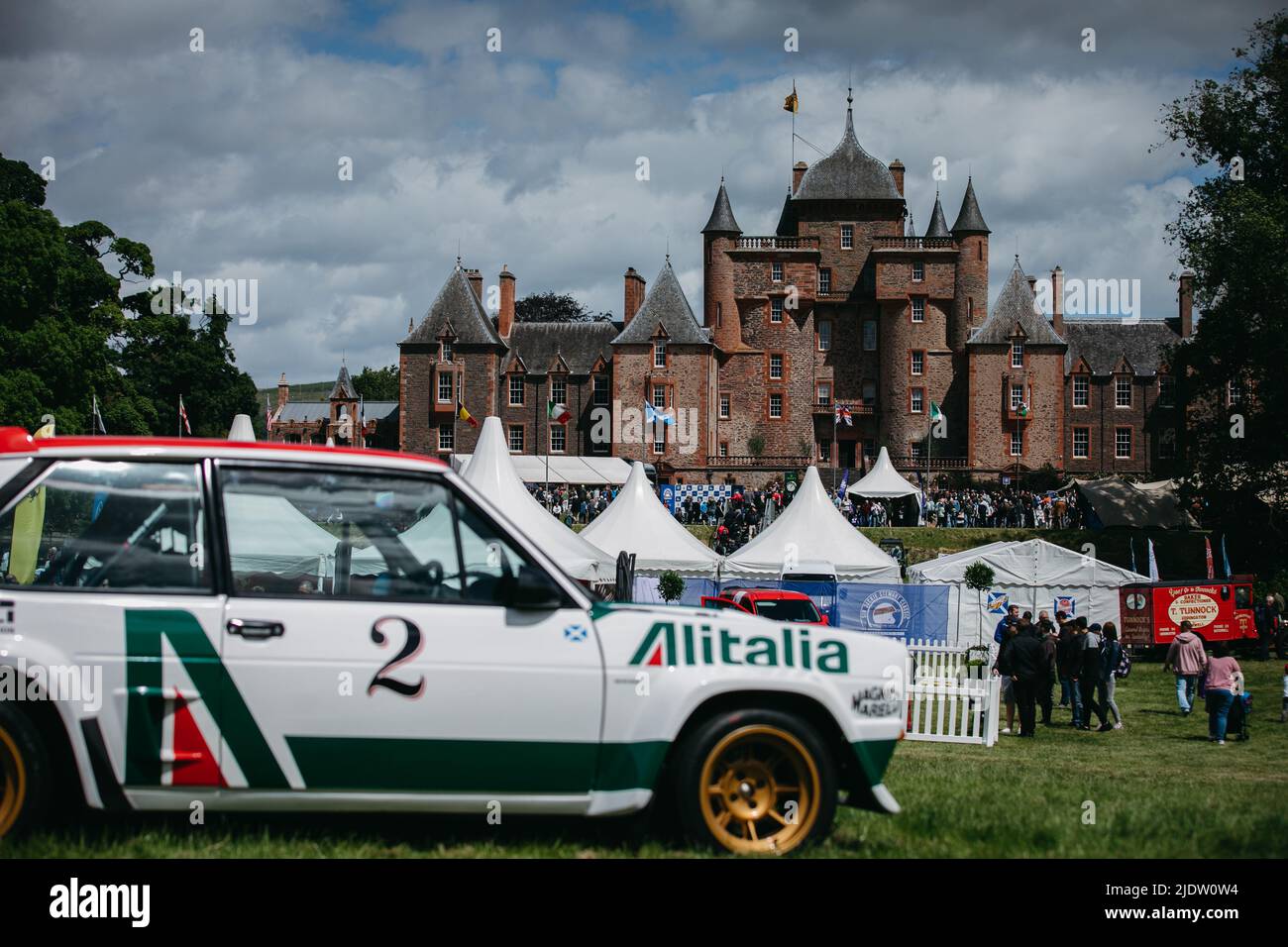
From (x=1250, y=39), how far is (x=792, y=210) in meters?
46.1

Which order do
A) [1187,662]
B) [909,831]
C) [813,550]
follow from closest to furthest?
[909,831], [1187,662], [813,550]

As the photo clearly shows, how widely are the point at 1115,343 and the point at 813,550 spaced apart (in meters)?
62.2

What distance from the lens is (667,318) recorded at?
269 feet

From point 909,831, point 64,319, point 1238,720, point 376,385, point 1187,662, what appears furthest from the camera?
point 376,385

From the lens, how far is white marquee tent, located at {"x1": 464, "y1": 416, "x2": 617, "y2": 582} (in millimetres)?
23984

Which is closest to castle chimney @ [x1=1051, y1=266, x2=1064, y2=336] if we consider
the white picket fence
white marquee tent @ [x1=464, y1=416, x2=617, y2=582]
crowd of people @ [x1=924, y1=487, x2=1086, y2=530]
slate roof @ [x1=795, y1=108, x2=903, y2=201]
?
slate roof @ [x1=795, y1=108, x2=903, y2=201]

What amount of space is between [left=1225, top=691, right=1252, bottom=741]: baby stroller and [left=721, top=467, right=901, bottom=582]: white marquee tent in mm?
11931

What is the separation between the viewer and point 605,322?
87312 millimetres

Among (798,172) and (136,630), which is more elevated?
(798,172)

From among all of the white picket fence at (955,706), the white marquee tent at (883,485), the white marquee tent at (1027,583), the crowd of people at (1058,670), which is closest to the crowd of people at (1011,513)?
the white marquee tent at (883,485)

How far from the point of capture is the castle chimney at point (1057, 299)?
8512 centimetres

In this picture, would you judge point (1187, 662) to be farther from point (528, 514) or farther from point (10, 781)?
point (10, 781)

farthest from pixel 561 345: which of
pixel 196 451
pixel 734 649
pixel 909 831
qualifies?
pixel 734 649
